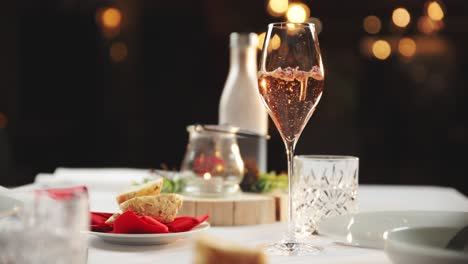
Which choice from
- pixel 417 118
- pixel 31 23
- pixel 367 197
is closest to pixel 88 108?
pixel 31 23

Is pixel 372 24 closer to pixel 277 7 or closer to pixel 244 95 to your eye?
pixel 277 7

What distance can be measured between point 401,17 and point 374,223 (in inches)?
183

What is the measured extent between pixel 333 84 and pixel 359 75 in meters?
0.23

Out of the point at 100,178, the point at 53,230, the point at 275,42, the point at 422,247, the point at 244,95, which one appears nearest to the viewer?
the point at 53,230

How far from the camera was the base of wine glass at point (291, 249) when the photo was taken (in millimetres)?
1014

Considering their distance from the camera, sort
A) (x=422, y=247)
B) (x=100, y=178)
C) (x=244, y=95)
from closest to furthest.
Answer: (x=422, y=247) < (x=244, y=95) < (x=100, y=178)

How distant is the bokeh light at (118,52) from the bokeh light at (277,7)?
4.13ft

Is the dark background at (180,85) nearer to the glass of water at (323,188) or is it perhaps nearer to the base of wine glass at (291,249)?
the glass of water at (323,188)

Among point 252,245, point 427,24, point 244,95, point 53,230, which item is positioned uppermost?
point 427,24

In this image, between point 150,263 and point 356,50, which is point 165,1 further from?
point 150,263

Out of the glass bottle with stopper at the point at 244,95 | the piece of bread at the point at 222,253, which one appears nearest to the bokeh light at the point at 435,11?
the glass bottle with stopper at the point at 244,95

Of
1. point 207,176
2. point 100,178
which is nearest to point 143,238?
point 207,176

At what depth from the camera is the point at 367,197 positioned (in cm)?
181

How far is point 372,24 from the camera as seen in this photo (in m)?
5.54
